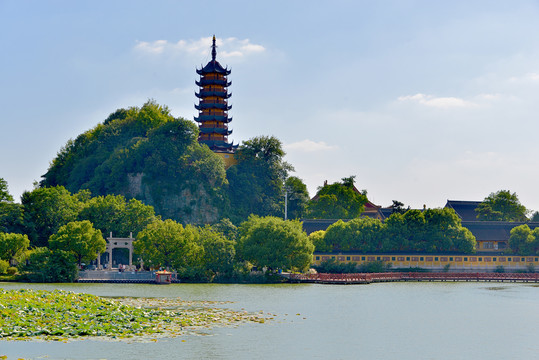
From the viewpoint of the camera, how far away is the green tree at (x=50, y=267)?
6744cm

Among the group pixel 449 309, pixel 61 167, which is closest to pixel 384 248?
pixel 449 309

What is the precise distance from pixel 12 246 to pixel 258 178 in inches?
1765

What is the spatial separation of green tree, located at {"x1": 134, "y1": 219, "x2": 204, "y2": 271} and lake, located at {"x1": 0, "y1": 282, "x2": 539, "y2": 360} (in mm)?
4953

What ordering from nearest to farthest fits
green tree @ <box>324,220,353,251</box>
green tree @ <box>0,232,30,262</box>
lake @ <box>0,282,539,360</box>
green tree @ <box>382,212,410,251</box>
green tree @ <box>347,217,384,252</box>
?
lake @ <box>0,282,539,360</box>, green tree @ <box>0,232,30,262</box>, green tree @ <box>324,220,353,251</box>, green tree @ <box>347,217,384,252</box>, green tree @ <box>382,212,410,251</box>

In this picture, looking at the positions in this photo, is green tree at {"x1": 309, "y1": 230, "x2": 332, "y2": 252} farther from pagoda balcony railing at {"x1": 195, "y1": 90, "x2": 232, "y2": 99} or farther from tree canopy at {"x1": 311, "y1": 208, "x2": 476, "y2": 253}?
pagoda balcony railing at {"x1": 195, "y1": 90, "x2": 232, "y2": 99}

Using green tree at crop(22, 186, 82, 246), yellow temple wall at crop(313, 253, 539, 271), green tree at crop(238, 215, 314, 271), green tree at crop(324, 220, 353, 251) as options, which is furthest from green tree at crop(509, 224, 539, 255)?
green tree at crop(22, 186, 82, 246)

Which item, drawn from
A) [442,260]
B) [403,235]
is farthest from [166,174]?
[442,260]

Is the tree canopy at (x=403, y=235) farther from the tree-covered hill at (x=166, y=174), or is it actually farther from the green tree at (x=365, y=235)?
the tree-covered hill at (x=166, y=174)

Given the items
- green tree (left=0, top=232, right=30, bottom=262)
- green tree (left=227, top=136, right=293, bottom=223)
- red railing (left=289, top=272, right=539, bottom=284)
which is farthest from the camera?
green tree (left=227, top=136, right=293, bottom=223)

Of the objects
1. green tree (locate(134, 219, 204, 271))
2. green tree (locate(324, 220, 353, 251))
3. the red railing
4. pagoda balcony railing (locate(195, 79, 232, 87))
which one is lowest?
the red railing

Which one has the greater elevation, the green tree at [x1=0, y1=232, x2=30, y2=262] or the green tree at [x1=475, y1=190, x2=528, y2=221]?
the green tree at [x1=475, y1=190, x2=528, y2=221]

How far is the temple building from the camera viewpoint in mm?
112875

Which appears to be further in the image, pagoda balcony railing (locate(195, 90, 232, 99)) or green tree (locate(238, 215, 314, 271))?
pagoda balcony railing (locate(195, 90, 232, 99))

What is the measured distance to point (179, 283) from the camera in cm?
7069
